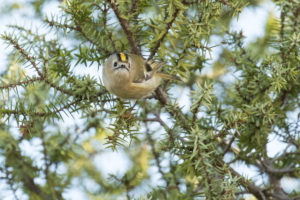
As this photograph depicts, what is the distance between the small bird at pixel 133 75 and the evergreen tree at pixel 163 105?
0.08 meters

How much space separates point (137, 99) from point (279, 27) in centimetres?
87

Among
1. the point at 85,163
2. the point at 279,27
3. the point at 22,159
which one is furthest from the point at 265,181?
the point at 22,159

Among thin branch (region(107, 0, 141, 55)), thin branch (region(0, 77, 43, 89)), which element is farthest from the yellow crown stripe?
thin branch (region(0, 77, 43, 89))

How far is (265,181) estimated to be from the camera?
167cm

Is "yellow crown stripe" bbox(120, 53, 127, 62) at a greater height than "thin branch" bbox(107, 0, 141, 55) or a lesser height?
greater

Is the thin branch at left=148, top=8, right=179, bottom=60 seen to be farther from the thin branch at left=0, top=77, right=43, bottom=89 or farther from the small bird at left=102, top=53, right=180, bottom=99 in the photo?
the thin branch at left=0, top=77, right=43, bottom=89

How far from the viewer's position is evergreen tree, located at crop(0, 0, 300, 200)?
1.21m

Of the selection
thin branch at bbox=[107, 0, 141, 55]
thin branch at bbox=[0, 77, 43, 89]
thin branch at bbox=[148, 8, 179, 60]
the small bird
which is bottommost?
thin branch at bbox=[0, 77, 43, 89]

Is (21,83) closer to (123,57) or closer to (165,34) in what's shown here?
(165,34)

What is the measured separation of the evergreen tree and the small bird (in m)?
0.08

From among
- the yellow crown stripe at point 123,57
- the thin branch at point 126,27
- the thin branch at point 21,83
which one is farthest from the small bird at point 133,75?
the thin branch at point 21,83

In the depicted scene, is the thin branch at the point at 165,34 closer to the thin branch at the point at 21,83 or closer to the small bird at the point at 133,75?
the small bird at the point at 133,75

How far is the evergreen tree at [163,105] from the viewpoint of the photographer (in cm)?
121

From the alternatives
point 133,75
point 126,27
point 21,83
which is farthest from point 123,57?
point 21,83
